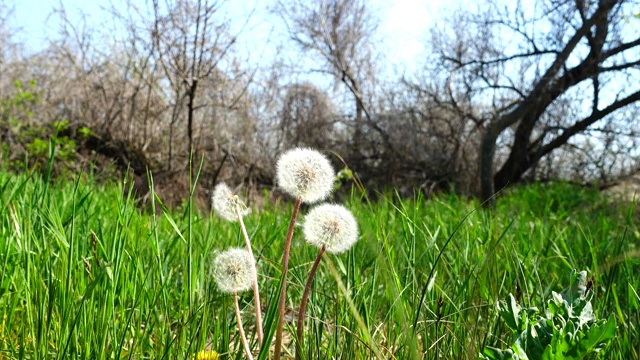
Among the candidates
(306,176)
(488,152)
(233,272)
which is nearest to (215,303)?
(233,272)

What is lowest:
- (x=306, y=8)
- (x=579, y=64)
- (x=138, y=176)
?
(x=138, y=176)

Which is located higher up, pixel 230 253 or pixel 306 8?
pixel 306 8

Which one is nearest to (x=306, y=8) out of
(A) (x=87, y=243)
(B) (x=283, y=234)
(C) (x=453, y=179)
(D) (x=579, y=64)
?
(C) (x=453, y=179)

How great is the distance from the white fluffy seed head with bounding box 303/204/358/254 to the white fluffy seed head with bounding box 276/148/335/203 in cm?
5

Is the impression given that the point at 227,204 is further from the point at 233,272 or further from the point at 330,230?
the point at 330,230

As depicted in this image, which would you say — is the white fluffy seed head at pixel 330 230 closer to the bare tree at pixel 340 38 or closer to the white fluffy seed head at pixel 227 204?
the white fluffy seed head at pixel 227 204

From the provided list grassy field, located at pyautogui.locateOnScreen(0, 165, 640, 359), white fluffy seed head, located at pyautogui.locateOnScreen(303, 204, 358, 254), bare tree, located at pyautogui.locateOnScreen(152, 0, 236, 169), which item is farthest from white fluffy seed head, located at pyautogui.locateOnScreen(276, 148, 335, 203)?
bare tree, located at pyautogui.locateOnScreen(152, 0, 236, 169)

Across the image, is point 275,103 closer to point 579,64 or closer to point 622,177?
point 579,64

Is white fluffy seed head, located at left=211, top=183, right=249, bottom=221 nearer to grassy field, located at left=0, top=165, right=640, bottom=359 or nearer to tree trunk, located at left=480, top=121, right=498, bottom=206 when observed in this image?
grassy field, located at left=0, top=165, right=640, bottom=359

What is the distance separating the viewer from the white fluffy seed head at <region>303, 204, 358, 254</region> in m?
1.14

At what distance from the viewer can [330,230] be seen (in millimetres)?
1145

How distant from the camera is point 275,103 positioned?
1130 cm

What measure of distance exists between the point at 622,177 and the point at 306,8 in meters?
6.87

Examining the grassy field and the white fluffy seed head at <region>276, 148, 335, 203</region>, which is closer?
the white fluffy seed head at <region>276, 148, 335, 203</region>
